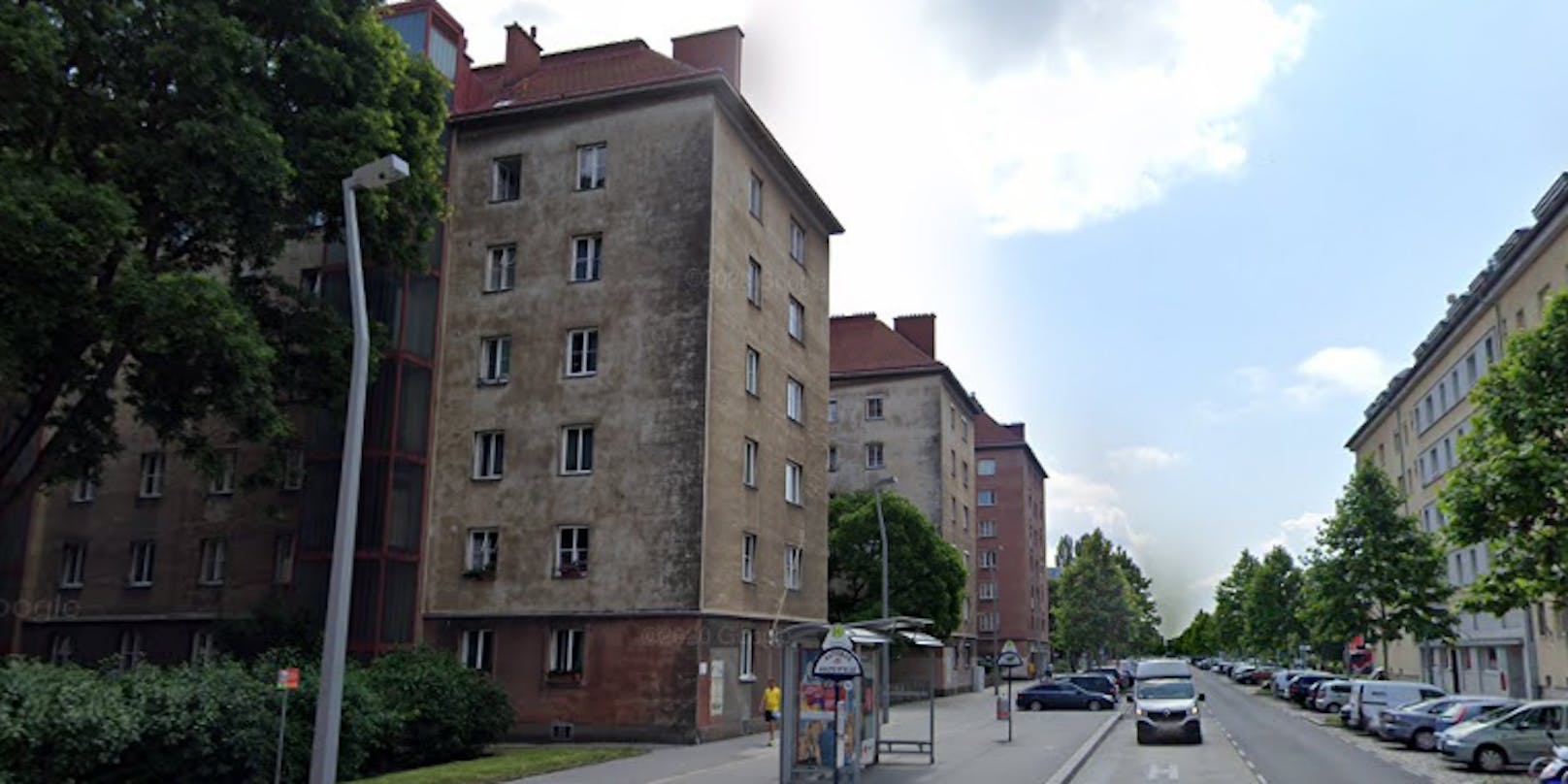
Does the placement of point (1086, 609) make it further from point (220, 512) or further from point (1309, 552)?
point (220, 512)

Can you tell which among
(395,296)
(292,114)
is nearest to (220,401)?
(292,114)

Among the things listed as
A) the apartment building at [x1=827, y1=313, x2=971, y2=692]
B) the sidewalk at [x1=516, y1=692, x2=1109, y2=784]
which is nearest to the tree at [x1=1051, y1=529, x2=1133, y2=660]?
the apartment building at [x1=827, y1=313, x2=971, y2=692]

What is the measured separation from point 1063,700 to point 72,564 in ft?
121

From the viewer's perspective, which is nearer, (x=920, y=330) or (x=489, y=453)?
(x=489, y=453)

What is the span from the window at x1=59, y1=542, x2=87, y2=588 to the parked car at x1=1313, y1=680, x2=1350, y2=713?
42565mm

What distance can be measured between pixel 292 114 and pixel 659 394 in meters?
11.4

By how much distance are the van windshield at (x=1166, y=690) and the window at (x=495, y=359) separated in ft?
64.9

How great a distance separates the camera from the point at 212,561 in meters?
33.8

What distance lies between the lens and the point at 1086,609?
104 metres

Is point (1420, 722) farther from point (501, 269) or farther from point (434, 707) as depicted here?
point (501, 269)

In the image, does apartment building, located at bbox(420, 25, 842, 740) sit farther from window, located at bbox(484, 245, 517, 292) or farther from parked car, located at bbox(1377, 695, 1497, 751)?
parked car, located at bbox(1377, 695, 1497, 751)

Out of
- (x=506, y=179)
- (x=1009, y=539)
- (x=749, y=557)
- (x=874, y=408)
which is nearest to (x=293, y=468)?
(x=506, y=179)

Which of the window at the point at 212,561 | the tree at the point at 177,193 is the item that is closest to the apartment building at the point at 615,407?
the window at the point at 212,561

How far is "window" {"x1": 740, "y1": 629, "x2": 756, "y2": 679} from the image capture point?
1254 inches
